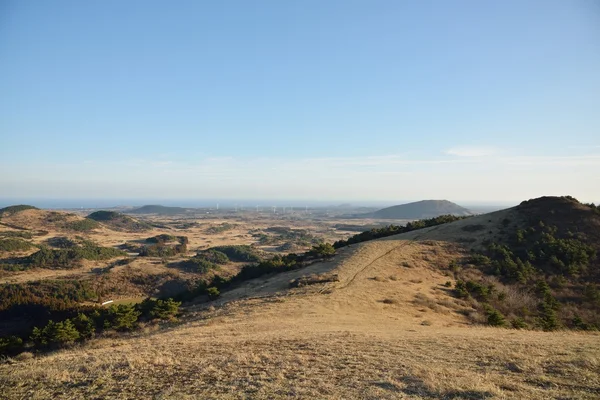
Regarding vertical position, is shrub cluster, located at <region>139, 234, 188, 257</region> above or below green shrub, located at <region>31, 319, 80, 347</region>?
below

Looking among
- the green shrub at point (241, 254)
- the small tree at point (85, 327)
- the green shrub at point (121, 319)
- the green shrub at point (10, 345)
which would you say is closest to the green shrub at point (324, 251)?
the green shrub at point (121, 319)

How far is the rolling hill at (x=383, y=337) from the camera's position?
10000 mm

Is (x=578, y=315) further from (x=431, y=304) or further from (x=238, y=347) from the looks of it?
(x=238, y=347)

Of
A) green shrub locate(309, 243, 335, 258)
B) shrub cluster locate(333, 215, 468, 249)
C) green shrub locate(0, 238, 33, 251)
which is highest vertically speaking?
shrub cluster locate(333, 215, 468, 249)

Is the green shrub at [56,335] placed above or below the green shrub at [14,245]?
above

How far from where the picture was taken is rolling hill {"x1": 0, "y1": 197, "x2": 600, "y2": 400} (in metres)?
10.0

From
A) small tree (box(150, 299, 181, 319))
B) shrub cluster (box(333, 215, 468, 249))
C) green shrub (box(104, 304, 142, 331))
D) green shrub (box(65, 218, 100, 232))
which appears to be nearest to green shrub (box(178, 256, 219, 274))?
shrub cluster (box(333, 215, 468, 249))

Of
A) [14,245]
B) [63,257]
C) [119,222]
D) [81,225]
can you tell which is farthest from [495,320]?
[119,222]

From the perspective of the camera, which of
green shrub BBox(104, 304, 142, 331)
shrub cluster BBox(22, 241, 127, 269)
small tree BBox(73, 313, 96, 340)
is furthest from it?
shrub cluster BBox(22, 241, 127, 269)

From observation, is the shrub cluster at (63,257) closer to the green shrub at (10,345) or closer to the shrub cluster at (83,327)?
the shrub cluster at (83,327)

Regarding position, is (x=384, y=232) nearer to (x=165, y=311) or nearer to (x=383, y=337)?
(x=165, y=311)

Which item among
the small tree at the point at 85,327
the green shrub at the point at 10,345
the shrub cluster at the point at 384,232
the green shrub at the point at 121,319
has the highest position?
Answer: the shrub cluster at the point at 384,232

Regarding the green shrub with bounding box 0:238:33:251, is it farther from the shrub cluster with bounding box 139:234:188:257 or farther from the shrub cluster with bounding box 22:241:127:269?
the shrub cluster with bounding box 139:234:188:257

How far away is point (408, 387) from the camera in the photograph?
31.6ft
